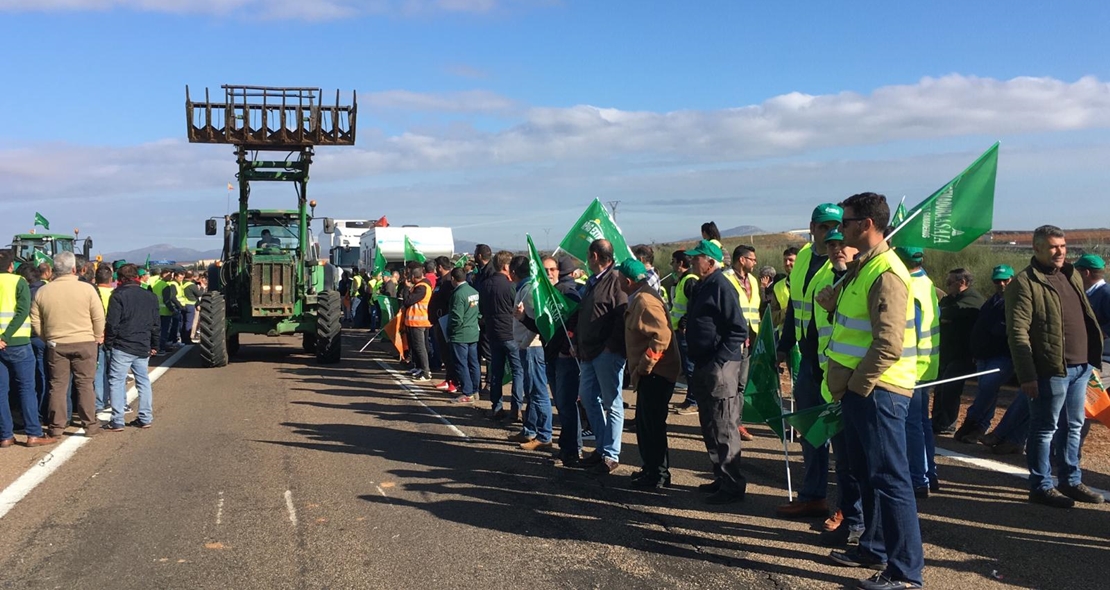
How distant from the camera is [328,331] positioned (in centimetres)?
1705

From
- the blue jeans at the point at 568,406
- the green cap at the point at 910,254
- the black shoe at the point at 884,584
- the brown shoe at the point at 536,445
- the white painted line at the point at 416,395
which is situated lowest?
the white painted line at the point at 416,395

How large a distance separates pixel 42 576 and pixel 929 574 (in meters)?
5.04

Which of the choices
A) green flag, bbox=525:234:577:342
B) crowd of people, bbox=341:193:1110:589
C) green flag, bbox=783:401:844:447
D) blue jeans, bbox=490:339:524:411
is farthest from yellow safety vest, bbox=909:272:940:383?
blue jeans, bbox=490:339:524:411

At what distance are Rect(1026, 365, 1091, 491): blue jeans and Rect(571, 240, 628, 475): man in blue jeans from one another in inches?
124

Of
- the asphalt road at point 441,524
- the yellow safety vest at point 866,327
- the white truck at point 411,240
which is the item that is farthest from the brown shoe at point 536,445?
the white truck at point 411,240

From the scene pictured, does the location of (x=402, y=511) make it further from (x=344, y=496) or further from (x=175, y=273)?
(x=175, y=273)

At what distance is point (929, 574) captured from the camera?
5.28m

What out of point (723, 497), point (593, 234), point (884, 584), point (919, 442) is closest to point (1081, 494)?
point (919, 442)

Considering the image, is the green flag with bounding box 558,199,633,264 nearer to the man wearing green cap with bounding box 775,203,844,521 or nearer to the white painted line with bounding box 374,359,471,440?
the white painted line with bounding box 374,359,471,440

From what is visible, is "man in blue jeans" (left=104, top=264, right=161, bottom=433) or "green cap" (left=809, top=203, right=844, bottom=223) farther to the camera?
"man in blue jeans" (left=104, top=264, right=161, bottom=433)

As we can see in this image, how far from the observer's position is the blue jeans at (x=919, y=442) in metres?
6.71

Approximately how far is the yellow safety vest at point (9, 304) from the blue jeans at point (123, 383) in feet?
3.51

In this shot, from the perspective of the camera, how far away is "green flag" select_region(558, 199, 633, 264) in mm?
10453

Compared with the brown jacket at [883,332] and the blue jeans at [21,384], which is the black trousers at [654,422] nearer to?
the brown jacket at [883,332]
